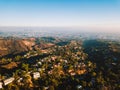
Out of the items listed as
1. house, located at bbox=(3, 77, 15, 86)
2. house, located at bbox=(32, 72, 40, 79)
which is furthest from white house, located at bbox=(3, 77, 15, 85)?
house, located at bbox=(32, 72, 40, 79)

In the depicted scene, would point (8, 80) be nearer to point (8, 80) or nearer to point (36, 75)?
point (8, 80)

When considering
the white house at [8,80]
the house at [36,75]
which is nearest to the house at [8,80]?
the white house at [8,80]

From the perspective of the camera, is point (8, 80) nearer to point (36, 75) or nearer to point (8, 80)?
point (8, 80)

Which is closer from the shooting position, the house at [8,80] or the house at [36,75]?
the house at [8,80]

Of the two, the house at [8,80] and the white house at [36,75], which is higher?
the house at [8,80]

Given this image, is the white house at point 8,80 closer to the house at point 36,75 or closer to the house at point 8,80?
the house at point 8,80

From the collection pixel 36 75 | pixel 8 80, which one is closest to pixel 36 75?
pixel 36 75

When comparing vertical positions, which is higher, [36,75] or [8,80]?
[8,80]

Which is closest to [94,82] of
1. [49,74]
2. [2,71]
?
[49,74]

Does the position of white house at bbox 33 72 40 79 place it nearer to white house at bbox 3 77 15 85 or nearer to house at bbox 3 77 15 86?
house at bbox 3 77 15 86

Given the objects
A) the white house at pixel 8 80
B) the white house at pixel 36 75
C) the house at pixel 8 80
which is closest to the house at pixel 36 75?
the white house at pixel 36 75

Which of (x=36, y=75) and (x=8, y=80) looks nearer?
(x=8, y=80)

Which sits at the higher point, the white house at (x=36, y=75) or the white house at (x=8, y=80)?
the white house at (x=8, y=80)

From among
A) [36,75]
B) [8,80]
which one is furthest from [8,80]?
[36,75]
